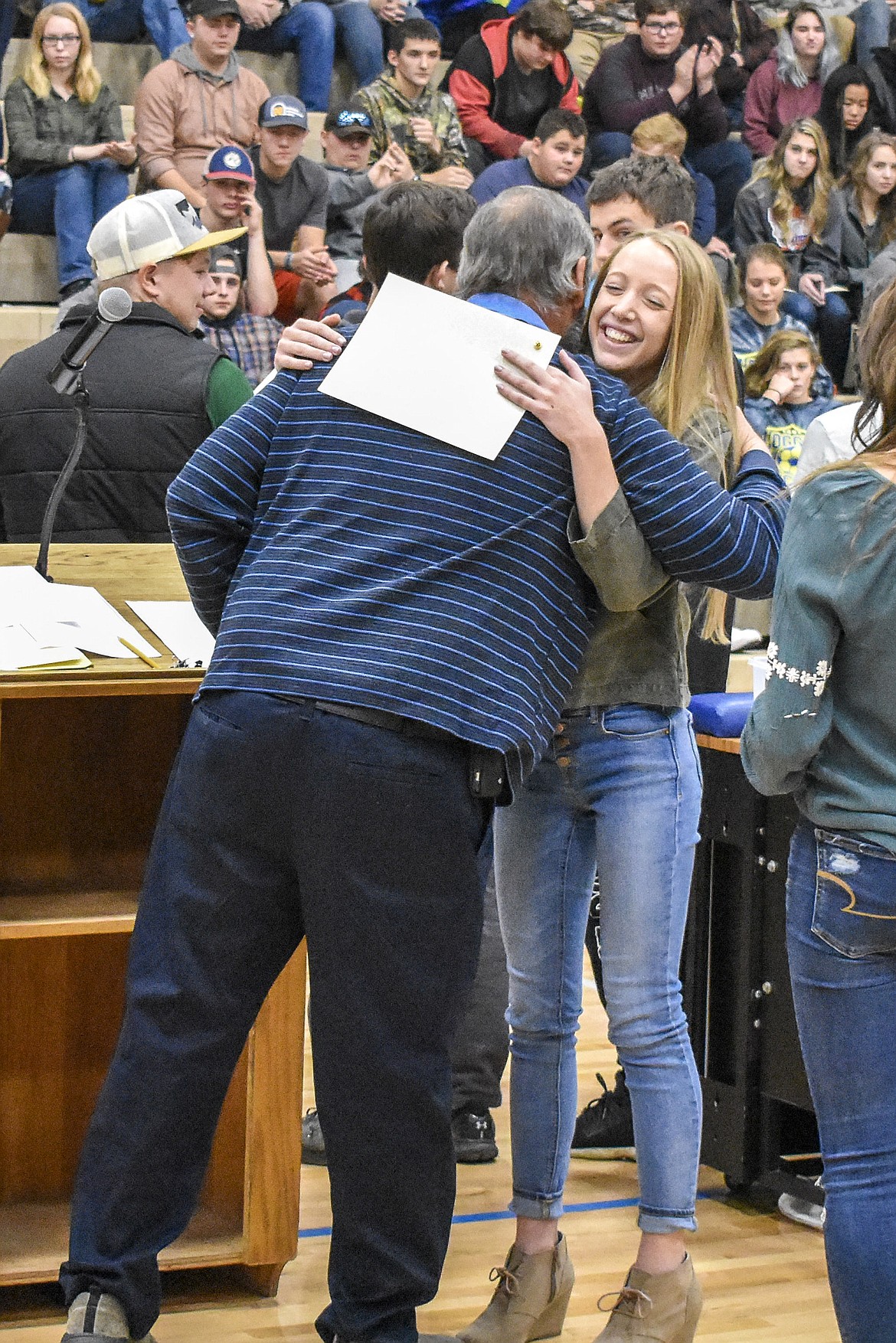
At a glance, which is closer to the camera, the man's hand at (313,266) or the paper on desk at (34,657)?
the paper on desk at (34,657)

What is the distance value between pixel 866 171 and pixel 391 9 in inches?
91.4

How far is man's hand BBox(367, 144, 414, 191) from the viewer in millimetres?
6113

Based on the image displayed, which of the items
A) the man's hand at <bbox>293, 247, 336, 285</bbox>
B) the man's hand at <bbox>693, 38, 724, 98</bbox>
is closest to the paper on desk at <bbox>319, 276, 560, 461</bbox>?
the man's hand at <bbox>293, 247, 336, 285</bbox>

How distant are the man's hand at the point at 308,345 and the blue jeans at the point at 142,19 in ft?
17.7

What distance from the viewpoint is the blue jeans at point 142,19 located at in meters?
6.52

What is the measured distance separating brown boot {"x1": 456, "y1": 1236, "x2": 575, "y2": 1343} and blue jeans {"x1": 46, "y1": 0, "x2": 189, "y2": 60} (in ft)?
18.9

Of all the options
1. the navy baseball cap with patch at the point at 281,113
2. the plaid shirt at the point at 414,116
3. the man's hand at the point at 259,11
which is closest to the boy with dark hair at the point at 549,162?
the plaid shirt at the point at 414,116

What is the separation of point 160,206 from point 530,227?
4.10 feet

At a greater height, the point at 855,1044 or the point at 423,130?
the point at 423,130

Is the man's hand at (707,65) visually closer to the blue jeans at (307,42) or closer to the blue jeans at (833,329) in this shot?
the blue jeans at (833,329)

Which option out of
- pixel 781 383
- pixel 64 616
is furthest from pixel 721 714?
pixel 781 383

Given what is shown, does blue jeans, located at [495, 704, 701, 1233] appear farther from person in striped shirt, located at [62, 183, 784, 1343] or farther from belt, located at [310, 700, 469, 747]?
Answer: belt, located at [310, 700, 469, 747]

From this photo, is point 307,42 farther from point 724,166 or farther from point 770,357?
point 770,357

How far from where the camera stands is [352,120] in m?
6.09
